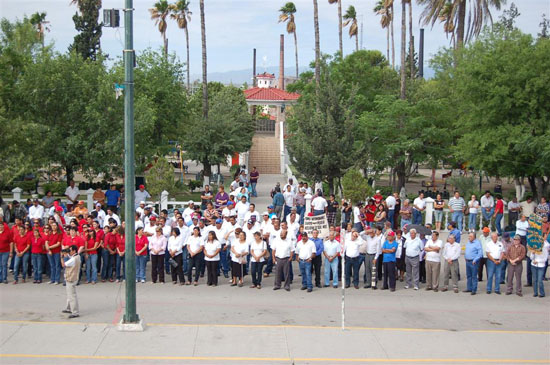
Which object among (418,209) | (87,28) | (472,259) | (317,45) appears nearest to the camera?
(472,259)

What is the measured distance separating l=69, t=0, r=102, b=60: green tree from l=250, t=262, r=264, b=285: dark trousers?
38.3 m

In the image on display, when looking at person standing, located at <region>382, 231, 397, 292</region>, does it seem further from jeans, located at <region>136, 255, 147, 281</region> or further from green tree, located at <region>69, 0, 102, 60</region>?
green tree, located at <region>69, 0, 102, 60</region>

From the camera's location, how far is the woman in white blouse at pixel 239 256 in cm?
1459

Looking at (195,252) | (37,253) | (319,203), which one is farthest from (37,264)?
(319,203)

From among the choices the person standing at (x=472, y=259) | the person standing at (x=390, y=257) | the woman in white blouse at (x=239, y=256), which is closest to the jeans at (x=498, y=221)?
the person standing at (x=472, y=259)

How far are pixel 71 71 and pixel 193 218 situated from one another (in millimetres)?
12207

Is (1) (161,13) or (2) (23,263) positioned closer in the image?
(2) (23,263)

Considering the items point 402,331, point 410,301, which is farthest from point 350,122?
point 402,331

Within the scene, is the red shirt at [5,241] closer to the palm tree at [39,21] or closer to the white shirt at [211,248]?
the white shirt at [211,248]

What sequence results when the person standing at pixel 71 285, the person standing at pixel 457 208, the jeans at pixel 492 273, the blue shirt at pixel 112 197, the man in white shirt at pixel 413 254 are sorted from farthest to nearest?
the blue shirt at pixel 112 197
the person standing at pixel 457 208
the man in white shirt at pixel 413 254
the jeans at pixel 492 273
the person standing at pixel 71 285

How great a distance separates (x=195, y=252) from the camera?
48.4 feet

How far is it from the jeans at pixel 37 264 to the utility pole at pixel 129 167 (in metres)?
4.32

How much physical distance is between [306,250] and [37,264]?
20.8 feet

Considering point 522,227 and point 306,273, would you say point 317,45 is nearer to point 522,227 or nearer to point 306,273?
point 522,227
